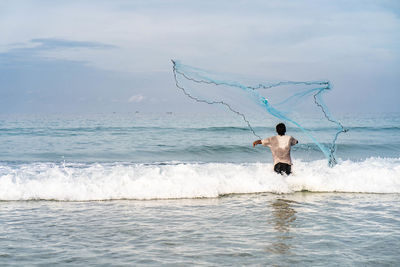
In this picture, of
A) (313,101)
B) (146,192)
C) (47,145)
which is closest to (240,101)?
(313,101)

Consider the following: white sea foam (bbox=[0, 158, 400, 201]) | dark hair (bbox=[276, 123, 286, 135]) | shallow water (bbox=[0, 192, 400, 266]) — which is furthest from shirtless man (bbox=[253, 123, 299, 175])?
shallow water (bbox=[0, 192, 400, 266])

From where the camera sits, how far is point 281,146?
28.3 ft

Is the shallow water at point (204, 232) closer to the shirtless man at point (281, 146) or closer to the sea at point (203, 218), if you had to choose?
the sea at point (203, 218)

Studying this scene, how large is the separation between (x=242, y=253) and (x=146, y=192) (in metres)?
4.26

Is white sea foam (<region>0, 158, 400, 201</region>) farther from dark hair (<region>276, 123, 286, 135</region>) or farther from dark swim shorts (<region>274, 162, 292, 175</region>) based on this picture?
dark hair (<region>276, 123, 286, 135</region>)

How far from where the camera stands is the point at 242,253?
14.9ft

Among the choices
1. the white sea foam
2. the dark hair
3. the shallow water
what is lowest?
the shallow water

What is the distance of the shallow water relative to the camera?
14.6 feet

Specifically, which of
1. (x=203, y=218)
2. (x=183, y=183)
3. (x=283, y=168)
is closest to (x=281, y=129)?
(x=283, y=168)

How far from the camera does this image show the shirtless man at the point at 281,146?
8602 millimetres

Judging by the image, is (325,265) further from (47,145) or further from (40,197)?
(47,145)

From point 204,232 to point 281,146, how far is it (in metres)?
3.78

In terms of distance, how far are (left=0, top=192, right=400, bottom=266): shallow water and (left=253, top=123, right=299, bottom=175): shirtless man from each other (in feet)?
3.45

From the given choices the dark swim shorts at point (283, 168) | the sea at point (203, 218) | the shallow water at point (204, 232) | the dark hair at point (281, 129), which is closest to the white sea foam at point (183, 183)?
the sea at point (203, 218)
